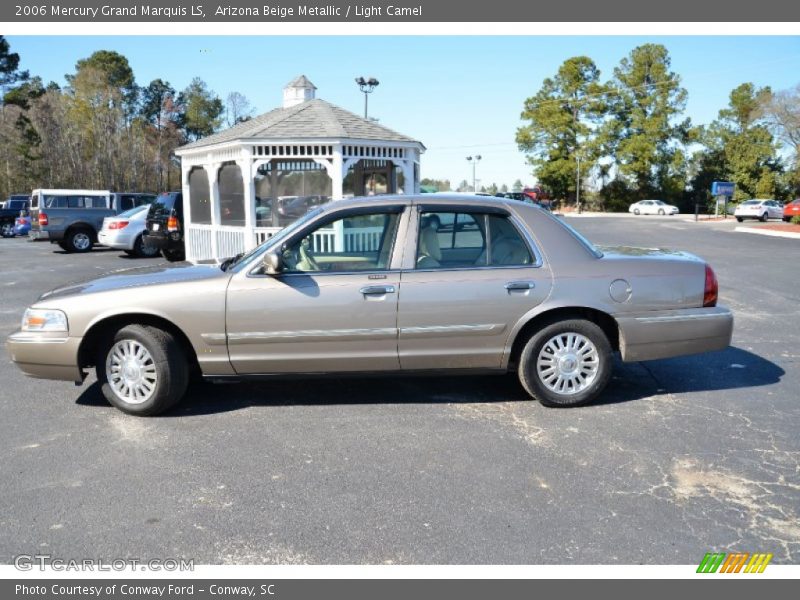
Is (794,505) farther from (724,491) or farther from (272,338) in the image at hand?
(272,338)

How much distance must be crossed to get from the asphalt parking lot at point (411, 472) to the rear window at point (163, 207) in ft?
37.3

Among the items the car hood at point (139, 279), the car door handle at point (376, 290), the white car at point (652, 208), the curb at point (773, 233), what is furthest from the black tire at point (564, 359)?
the white car at point (652, 208)

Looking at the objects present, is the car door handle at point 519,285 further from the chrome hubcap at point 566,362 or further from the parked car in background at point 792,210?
the parked car in background at point 792,210

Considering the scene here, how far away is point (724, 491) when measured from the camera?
153 inches

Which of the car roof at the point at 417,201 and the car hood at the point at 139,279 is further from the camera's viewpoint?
the car roof at the point at 417,201

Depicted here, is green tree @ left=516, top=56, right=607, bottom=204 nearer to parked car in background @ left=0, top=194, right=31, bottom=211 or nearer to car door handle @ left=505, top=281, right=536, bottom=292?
parked car in background @ left=0, top=194, right=31, bottom=211

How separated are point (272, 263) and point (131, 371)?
140cm

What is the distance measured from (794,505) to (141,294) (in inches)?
176

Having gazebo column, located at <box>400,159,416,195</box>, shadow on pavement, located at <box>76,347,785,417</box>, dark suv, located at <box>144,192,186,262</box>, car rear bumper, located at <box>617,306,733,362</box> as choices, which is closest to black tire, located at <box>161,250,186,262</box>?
dark suv, located at <box>144,192,186,262</box>

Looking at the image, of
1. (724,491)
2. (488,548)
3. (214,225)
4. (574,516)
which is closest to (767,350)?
(724,491)

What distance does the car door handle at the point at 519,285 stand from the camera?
5.19 m

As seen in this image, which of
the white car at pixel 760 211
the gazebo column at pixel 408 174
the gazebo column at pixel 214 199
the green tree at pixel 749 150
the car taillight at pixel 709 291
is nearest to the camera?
the car taillight at pixel 709 291

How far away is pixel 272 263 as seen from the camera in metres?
4.91

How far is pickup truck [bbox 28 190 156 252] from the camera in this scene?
2030 centimetres
